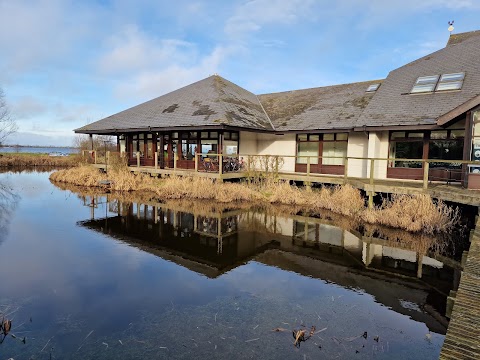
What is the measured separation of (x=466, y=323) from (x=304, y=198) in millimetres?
10365

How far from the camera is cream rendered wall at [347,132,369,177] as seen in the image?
15977 mm

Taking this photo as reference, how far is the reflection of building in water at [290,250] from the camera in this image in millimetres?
6644

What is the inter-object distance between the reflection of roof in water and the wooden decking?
3893 millimetres

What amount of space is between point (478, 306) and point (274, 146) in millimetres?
15854

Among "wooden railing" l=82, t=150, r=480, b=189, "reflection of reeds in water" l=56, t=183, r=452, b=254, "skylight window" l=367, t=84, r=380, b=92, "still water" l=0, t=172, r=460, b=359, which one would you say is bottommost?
"still water" l=0, t=172, r=460, b=359

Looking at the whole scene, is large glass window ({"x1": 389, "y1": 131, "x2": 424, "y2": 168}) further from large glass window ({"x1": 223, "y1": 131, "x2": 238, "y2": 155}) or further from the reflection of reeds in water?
large glass window ({"x1": 223, "y1": 131, "x2": 238, "y2": 155})

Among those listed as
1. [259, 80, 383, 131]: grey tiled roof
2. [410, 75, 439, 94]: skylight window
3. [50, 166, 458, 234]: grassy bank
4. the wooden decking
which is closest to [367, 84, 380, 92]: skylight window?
[259, 80, 383, 131]: grey tiled roof

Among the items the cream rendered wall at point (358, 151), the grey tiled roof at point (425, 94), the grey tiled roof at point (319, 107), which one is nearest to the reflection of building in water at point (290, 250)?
the cream rendered wall at point (358, 151)

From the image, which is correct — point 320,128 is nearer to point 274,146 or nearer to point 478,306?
point 274,146

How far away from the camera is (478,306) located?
403 cm

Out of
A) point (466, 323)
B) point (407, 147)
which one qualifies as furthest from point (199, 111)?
point (466, 323)

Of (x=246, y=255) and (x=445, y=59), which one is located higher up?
(x=445, y=59)

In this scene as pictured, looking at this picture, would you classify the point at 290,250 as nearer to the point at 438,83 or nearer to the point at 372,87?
the point at 438,83

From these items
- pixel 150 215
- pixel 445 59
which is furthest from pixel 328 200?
pixel 445 59
